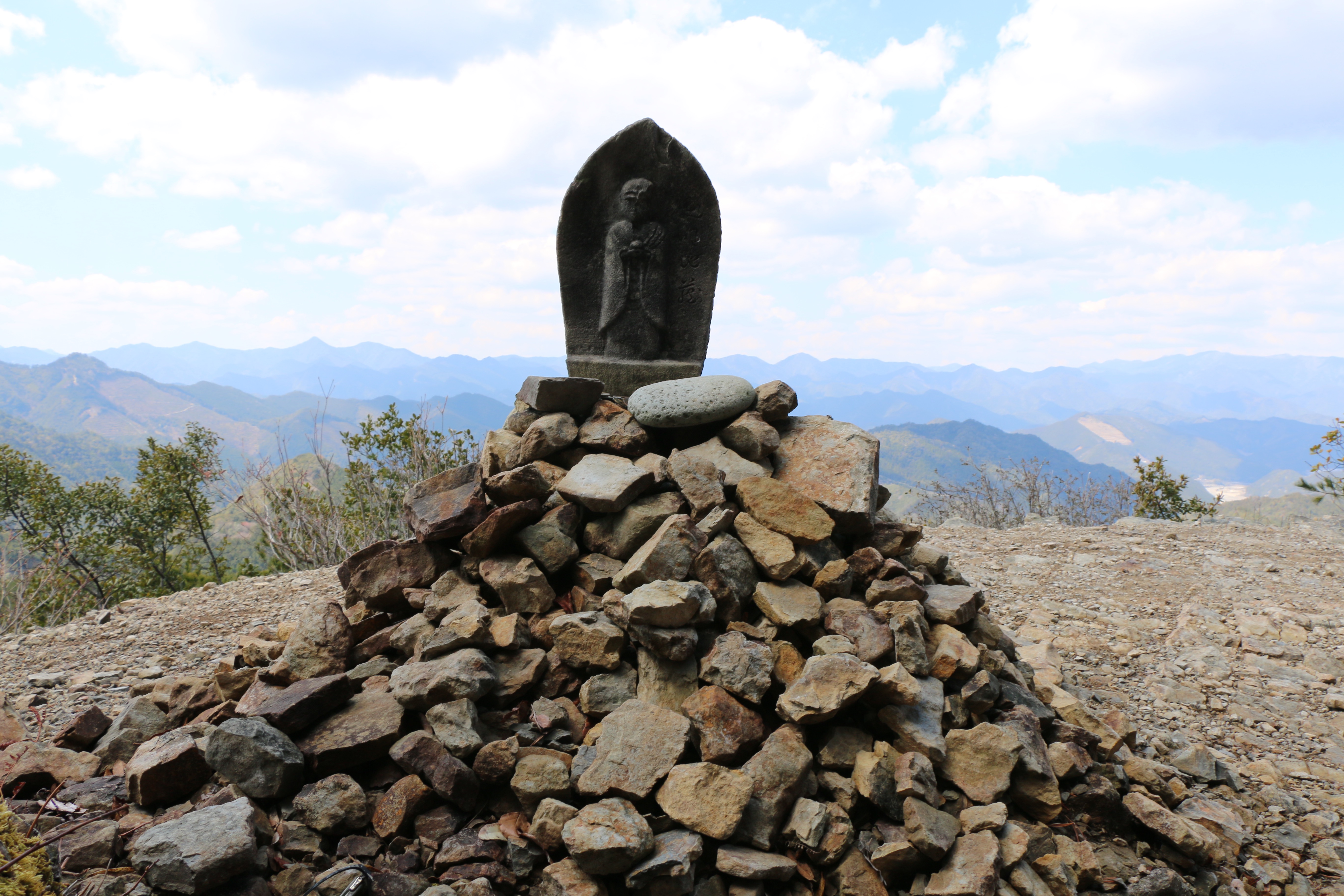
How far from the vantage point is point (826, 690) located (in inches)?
125

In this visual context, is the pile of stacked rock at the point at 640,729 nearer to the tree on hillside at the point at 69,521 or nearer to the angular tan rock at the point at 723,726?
the angular tan rock at the point at 723,726

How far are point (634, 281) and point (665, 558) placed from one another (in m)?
3.06

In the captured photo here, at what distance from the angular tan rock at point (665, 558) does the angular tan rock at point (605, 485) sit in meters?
0.40

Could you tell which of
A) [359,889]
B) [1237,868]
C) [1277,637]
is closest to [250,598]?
[359,889]

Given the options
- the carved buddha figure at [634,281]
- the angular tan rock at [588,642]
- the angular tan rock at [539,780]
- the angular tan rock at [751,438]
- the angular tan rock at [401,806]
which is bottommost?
the angular tan rock at [401,806]

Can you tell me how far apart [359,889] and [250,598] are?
5575 millimetres

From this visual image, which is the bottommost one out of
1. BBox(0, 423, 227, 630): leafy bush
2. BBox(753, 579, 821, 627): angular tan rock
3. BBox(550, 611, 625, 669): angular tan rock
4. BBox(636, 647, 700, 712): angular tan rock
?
BBox(0, 423, 227, 630): leafy bush

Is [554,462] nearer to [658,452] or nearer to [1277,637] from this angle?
[658,452]

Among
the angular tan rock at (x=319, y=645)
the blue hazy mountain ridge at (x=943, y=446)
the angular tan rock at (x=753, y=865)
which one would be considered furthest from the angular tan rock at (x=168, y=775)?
the blue hazy mountain ridge at (x=943, y=446)

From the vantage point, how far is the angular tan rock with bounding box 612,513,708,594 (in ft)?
12.0

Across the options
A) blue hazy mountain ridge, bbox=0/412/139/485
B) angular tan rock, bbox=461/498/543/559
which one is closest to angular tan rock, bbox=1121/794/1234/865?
angular tan rock, bbox=461/498/543/559

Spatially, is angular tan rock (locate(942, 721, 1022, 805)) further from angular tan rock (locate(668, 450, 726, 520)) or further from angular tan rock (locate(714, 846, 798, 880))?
angular tan rock (locate(668, 450, 726, 520))

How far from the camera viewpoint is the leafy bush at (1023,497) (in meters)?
14.8

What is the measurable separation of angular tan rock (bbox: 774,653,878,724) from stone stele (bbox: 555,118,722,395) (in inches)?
123
